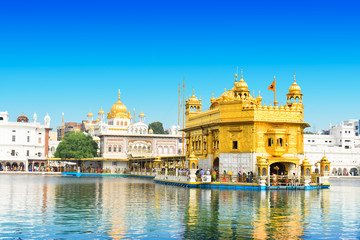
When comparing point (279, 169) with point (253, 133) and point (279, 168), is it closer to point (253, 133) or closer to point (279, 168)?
point (279, 168)

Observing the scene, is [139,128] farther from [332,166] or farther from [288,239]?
[288,239]

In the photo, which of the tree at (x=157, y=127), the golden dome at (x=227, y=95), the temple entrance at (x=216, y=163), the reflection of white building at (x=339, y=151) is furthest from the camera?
the tree at (x=157, y=127)

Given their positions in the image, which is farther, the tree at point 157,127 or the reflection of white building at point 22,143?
the tree at point 157,127

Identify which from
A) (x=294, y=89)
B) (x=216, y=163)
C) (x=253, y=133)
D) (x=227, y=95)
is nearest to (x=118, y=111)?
(x=227, y=95)

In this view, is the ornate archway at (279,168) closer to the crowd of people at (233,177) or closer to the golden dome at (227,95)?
the crowd of people at (233,177)

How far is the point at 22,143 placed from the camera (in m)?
91.6

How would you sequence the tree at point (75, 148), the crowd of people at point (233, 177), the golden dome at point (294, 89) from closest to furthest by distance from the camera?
the crowd of people at point (233, 177)
the golden dome at point (294, 89)
the tree at point (75, 148)

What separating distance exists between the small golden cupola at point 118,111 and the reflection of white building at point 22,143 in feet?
43.2

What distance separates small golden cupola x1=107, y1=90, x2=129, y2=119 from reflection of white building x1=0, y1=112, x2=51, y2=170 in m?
13.2

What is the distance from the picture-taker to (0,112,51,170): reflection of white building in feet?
287

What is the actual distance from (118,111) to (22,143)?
17932mm

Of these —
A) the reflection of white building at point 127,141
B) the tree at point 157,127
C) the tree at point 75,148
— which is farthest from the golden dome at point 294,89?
the tree at point 157,127

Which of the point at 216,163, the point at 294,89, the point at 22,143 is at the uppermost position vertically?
the point at 294,89

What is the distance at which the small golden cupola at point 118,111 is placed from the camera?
90.8 m
